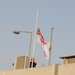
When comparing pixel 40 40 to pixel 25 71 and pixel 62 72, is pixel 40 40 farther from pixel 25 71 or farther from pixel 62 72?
pixel 62 72

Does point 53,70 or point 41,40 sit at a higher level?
point 41,40

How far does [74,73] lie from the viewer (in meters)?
15.7

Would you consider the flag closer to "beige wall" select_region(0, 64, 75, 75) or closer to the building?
the building

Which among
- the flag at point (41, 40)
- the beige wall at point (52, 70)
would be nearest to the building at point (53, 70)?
the beige wall at point (52, 70)

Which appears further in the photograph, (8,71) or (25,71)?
(8,71)

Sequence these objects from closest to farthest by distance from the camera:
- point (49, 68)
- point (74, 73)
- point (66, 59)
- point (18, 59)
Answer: point (74, 73)
point (49, 68)
point (66, 59)
point (18, 59)

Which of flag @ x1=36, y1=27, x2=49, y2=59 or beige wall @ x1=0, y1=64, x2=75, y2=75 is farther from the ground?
flag @ x1=36, y1=27, x2=49, y2=59

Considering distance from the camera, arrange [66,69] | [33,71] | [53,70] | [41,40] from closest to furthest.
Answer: [66,69], [53,70], [33,71], [41,40]

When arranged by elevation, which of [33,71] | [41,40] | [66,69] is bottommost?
[33,71]

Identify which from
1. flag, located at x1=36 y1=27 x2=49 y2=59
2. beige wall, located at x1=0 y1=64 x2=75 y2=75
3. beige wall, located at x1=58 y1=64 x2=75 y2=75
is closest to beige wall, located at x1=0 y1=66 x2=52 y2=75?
beige wall, located at x1=0 y1=64 x2=75 y2=75

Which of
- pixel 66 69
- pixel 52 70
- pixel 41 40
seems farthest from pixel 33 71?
pixel 41 40

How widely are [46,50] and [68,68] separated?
3932 millimetres

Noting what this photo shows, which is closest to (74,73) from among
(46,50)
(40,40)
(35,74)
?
(35,74)

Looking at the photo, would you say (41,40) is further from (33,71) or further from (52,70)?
(52,70)
